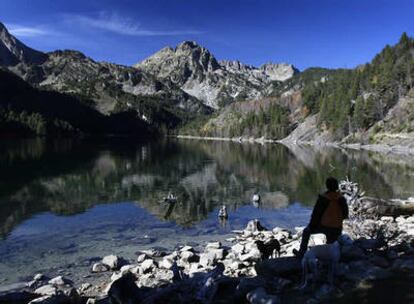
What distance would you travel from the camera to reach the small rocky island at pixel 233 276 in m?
15.7

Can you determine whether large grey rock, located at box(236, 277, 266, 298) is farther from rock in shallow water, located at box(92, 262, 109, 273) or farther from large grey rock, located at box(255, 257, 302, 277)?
rock in shallow water, located at box(92, 262, 109, 273)

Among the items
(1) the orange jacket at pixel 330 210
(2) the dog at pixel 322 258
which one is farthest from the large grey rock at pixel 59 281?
(1) the orange jacket at pixel 330 210

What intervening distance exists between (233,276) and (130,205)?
3069 centimetres

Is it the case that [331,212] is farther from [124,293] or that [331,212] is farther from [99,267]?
[99,267]

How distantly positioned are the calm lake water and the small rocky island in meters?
2.70

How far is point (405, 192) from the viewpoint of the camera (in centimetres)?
5466

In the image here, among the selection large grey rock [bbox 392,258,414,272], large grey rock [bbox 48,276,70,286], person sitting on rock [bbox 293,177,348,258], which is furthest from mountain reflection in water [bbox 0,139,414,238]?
person sitting on rock [bbox 293,177,348,258]

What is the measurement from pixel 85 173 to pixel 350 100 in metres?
147

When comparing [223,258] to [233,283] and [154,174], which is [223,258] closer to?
[233,283]

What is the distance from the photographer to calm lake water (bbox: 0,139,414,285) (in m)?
31.8

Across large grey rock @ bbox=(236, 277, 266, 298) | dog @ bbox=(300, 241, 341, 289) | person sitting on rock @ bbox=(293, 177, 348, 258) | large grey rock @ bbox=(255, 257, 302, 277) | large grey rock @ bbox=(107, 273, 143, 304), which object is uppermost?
person sitting on rock @ bbox=(293, 177, 348, 258)

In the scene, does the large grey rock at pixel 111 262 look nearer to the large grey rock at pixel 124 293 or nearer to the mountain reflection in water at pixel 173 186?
the large grey rock at pixel 124 293

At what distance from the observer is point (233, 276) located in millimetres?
21312

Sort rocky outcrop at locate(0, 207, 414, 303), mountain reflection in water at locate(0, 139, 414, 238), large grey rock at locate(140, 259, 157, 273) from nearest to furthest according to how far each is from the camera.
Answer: rocky outcrop at locate(0, 207, 414, 303) → large grey rock at locate(140, 259, 157, 273) → mountain reflection in water at locate(0, 139, 414, 238)
